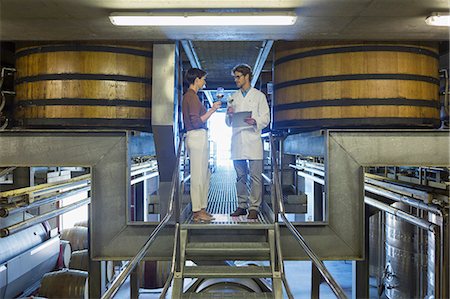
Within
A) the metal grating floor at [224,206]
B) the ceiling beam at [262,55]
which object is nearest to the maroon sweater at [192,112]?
the metal grating floor at [224,206]

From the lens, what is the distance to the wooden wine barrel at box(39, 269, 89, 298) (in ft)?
22.9

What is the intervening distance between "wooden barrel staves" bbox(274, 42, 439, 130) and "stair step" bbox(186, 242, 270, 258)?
4.78ft

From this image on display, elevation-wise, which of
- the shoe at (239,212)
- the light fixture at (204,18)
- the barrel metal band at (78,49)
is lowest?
the shoe at (239,212)

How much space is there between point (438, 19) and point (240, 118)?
6.55ft

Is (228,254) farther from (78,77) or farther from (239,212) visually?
(78,77)

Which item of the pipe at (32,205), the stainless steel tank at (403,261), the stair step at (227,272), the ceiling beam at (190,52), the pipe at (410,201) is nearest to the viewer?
the stair step at (227,272)

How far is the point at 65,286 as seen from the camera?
23.2 feet

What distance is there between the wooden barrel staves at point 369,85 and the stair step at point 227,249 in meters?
1.46

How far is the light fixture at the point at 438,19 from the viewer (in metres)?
3.23

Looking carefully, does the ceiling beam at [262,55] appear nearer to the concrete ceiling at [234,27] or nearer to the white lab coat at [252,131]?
the concrete ceiling at [234,27]

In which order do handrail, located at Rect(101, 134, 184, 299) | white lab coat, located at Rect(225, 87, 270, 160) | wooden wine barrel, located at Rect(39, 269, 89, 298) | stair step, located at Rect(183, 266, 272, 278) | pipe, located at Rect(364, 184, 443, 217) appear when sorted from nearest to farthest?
handrail, located at Rect(101, 134, 184, 299) → stair step, located at Rect(183, 266, 272, 278) → white lab coat, located at Rect(225, 87, 270, 160) → pipe, located at Rect(364, 184, 443, 217) → wooden wine barrel, located at Rect(39, 269, 89, 298)

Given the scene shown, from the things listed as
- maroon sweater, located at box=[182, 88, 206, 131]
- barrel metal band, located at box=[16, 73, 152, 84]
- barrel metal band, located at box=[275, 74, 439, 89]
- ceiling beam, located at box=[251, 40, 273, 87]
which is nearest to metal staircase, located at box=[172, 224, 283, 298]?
maroon sweater, located at box=[182, 88, 206, 131]

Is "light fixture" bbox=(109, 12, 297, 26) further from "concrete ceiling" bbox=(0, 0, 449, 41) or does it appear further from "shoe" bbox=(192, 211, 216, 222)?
"shoe" bbox=(192, 211, 216, 222)

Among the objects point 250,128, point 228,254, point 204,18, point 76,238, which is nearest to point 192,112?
point 250,128
